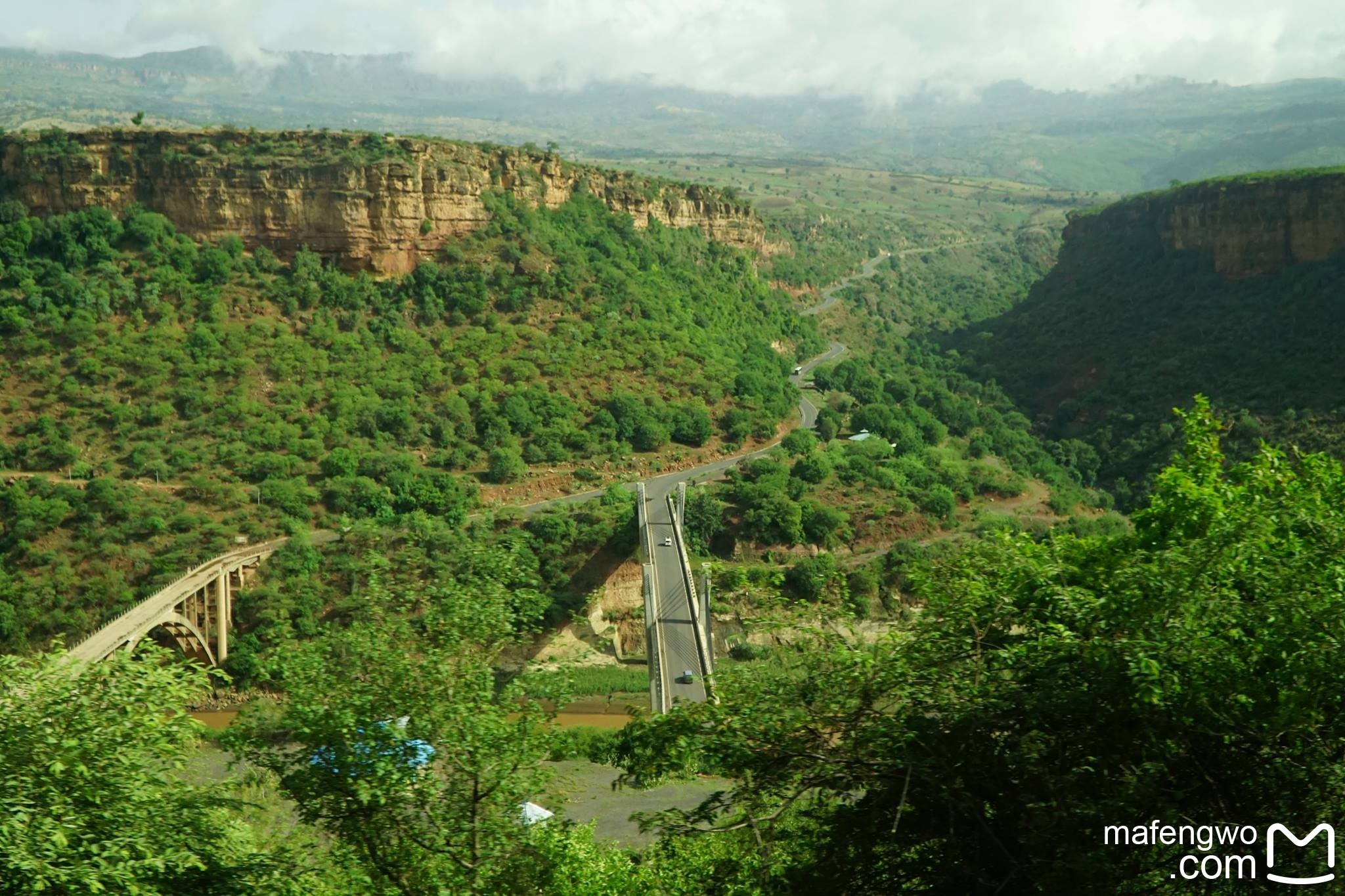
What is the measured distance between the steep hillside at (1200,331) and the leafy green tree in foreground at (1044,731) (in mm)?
35976

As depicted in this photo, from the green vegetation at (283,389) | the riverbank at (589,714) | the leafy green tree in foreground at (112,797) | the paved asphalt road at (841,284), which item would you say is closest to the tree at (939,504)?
the green vegetation at (283,389)

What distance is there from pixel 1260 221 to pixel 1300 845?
191ft

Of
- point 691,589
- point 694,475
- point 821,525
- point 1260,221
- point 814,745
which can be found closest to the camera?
point 814,745

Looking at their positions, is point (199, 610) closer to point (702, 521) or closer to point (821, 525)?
point (702, 521)

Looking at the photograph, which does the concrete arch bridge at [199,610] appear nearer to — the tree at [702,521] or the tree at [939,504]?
the tree at [702,521]

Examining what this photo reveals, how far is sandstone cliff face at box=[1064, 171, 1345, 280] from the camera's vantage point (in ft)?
180

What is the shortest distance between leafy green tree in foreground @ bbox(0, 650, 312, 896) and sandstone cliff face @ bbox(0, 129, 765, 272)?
3893 centimetres

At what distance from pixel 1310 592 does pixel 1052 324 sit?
64689 millimetres

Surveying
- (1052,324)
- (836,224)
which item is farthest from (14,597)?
(836,224)

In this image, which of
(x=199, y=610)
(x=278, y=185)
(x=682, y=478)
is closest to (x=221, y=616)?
(x=199, y=610)

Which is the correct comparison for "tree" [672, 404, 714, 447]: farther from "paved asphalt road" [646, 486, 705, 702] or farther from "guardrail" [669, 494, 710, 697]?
"guardrail" [669, 494, 710, 697]

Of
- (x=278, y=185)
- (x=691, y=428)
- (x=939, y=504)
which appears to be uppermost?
(x=278, y=185)

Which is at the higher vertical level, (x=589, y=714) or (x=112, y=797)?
(x=112, y=797)

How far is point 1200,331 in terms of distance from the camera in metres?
56.8
